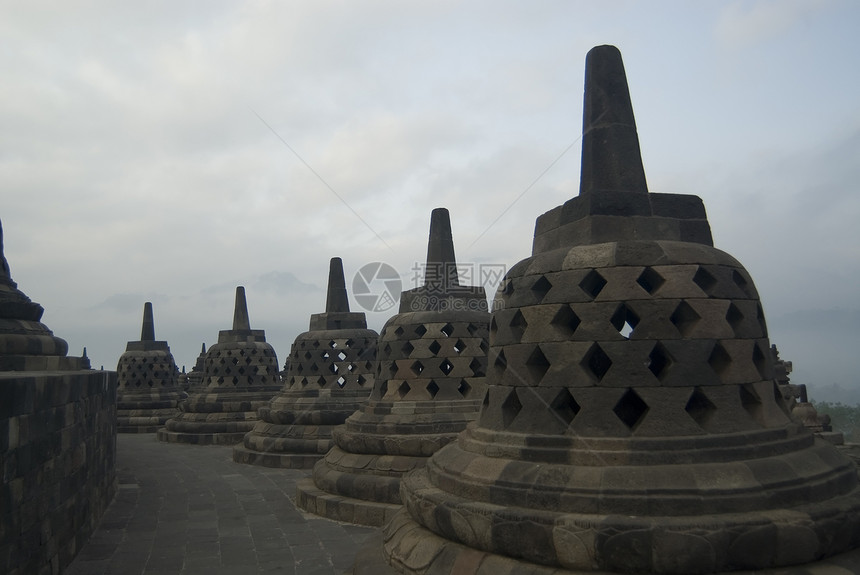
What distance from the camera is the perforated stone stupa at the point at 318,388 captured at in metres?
12.8

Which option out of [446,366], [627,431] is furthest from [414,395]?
[627,431]

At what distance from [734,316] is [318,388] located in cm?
1081

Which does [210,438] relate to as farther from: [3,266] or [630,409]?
[630,409]

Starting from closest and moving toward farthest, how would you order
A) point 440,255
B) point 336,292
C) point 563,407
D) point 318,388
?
point 563,407, point 440,255, point 318,388, point 336,292

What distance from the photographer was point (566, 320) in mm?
4125

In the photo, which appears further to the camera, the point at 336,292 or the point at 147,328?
the point at 147,328

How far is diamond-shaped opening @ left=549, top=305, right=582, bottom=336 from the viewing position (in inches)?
161

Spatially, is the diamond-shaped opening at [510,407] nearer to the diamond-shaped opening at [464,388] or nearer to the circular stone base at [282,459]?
the diamond-shaped opening at [464,388]

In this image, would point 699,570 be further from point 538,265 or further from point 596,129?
point 596,129

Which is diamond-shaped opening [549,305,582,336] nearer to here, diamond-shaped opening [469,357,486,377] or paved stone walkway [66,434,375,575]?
paved stone walkway [66,434,375,575]

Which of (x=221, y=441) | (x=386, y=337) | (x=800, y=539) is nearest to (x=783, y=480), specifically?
(x=800, y=539)

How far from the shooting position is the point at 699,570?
322 cm

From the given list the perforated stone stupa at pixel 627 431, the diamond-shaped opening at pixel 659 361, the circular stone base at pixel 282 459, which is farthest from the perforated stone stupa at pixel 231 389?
the diamond-shaped opening at pixel 659 361

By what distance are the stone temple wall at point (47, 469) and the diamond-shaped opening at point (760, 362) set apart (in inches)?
205
